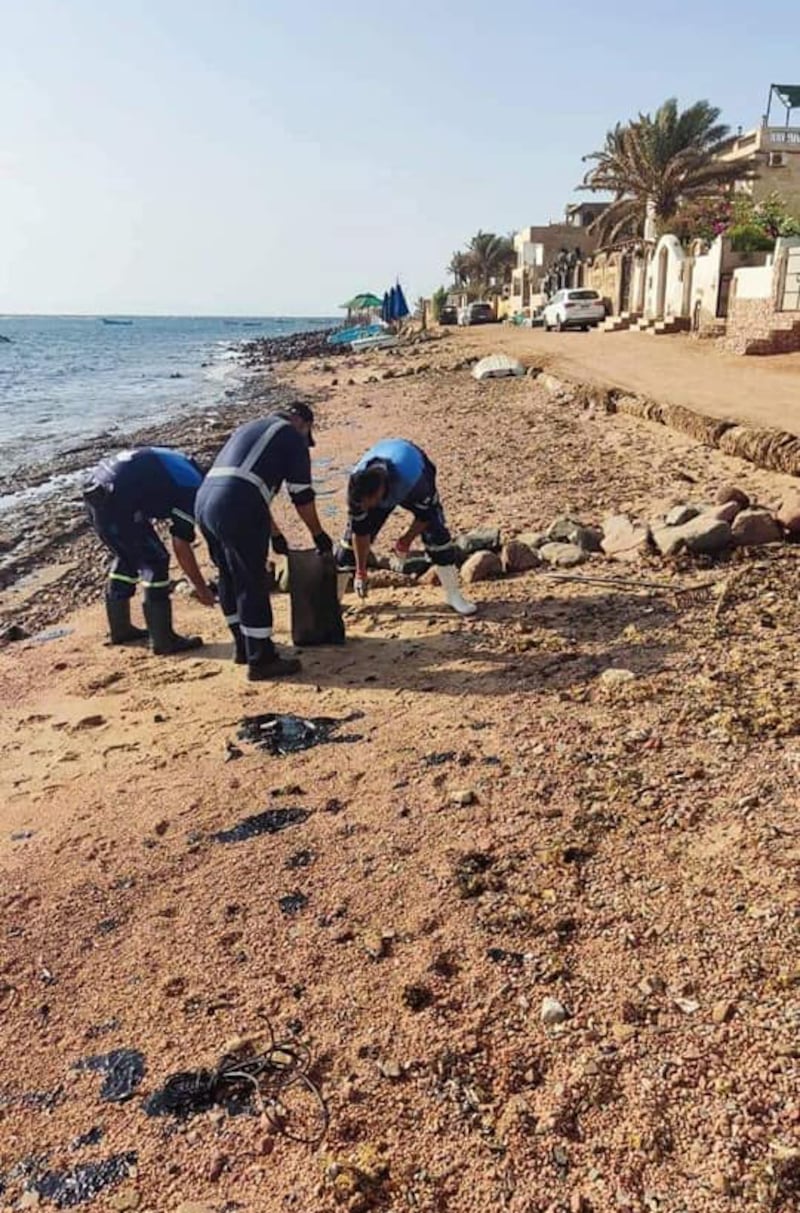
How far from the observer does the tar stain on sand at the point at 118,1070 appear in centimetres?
244

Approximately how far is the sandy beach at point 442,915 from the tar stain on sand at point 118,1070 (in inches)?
1.1

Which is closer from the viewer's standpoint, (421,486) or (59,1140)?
(59,1140)

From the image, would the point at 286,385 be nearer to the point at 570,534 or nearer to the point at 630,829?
the point at 570,534

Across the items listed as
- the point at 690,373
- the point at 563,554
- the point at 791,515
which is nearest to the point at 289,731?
the point at 563,554

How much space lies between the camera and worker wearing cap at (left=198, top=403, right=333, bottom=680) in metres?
5.14

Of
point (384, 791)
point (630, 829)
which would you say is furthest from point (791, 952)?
point (384, 791)

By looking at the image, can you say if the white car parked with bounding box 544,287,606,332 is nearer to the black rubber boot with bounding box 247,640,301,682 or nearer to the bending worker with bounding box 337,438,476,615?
the bending worker with bounding box 337,438,476,615

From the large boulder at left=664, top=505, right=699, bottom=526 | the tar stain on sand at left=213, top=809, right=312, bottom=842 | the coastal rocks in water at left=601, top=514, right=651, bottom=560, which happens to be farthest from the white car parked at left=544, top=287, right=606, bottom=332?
the tar stain on sand at left=213, top=809, right=312, bottom=842

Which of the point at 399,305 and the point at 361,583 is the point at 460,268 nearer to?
the point at 399,305

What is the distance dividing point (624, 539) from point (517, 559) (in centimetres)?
79

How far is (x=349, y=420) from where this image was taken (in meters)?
18.2

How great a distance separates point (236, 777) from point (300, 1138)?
78.8 inches

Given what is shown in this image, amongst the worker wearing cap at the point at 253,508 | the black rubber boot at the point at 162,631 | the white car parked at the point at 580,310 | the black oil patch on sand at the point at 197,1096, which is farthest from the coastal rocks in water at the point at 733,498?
the white car parked at the point at 580,310

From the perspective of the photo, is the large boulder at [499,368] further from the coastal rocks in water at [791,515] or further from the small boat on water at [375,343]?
the small boat on water at [375,343]
